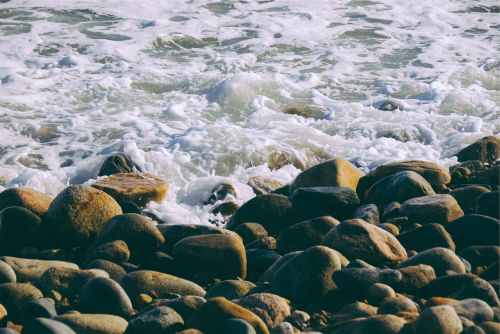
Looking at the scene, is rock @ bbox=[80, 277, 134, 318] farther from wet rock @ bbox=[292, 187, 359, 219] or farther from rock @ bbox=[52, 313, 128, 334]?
wet rock @ bbox=[292, 187, 359, 219]

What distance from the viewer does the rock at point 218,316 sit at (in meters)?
3.58

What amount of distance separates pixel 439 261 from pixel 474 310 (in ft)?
2.00

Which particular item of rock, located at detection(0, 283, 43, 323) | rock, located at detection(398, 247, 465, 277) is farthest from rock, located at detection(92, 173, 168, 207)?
rock, located at detection(398, 247, 465, 277)

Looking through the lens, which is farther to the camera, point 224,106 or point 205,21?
point 205,21

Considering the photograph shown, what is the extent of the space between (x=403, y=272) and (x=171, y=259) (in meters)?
1.34

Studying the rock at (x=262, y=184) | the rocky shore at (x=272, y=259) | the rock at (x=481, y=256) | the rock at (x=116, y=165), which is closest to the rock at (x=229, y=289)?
the rocky shore at (x=272, y=259)

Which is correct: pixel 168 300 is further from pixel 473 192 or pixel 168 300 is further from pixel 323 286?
pixel 473 192

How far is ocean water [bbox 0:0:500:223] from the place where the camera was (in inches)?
285

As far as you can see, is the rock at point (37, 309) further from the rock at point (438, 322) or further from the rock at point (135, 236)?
the rock at point (438, 322)

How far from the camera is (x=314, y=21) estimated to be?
11.7 meters

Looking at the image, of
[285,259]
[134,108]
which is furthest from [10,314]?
[134,108]

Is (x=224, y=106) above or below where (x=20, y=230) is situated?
below

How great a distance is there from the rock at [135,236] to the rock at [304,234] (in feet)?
2.30

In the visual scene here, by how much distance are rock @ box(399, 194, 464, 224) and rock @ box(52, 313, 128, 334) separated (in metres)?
2.15
